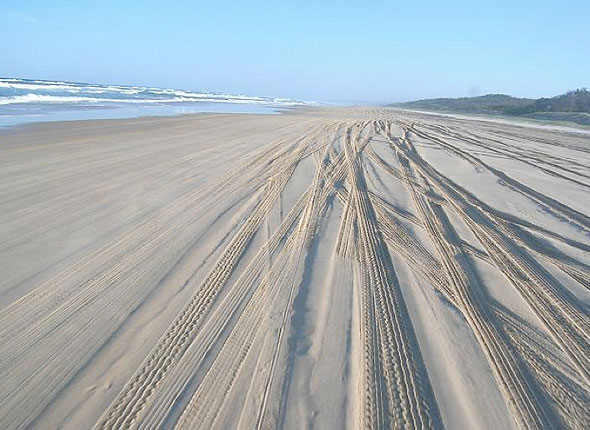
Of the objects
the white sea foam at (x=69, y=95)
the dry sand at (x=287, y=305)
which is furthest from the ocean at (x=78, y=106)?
the dry sand at (x=287, y=305)

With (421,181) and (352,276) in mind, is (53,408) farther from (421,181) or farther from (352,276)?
(421,181)

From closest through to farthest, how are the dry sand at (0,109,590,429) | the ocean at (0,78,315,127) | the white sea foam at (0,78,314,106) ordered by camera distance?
the dry sand at (0,109,590,429) → the ocean at (0,78,315,127) → the white sea foam at (0,78,314,106)

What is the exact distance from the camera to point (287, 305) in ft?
12.7

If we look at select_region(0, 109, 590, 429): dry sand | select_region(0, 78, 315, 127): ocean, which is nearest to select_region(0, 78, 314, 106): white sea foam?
select_region(0, 78, 315, 127): ocean

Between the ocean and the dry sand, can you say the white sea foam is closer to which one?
the ocean

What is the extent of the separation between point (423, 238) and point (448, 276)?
1.18m

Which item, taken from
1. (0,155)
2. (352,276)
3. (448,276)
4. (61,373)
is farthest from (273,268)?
(0,155)

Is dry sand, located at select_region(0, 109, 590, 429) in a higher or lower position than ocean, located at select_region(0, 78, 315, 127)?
higher

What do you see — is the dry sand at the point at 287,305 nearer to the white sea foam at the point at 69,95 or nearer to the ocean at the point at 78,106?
the ocean at the point at 78,106

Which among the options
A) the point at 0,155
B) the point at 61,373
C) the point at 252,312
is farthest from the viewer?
the point at 0,155

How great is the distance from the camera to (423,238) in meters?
5.71

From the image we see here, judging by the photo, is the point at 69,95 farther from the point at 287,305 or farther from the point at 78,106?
the point at 287,305

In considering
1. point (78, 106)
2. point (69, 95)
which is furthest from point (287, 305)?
point (69, 95)

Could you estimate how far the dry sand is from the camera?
8.84 ft
